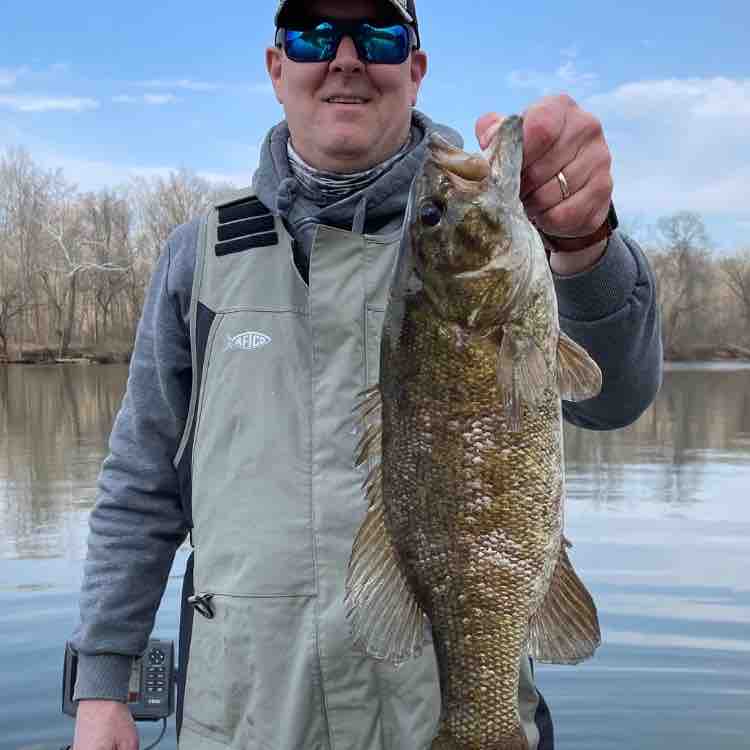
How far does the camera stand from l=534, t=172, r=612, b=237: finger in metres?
2.21

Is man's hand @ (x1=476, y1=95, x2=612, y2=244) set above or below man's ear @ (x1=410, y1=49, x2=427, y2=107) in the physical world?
below

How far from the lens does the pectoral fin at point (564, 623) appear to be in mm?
2186

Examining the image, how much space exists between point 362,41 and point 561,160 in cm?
89

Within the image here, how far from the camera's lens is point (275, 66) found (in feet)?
10.6

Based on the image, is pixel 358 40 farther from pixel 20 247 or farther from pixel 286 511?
pixel 20 247

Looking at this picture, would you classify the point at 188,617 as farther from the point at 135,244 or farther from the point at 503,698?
the point at 135,244

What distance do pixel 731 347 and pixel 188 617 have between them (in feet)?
166

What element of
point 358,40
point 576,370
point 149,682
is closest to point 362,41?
point 358,40

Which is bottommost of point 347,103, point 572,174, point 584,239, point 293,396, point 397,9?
point 293,396

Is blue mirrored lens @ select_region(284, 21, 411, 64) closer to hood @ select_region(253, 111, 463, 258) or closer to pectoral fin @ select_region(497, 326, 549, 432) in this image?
hood @ select_region(253, 111, 463, 258)

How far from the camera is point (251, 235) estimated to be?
2.92 meters

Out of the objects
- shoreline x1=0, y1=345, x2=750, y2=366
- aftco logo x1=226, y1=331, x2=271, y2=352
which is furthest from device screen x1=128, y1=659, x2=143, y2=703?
shoreline x1=0, y1=345, x2=750, y2=366

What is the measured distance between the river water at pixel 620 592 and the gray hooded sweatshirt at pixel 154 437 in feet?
7.48

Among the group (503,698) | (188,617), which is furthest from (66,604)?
(503,698)
